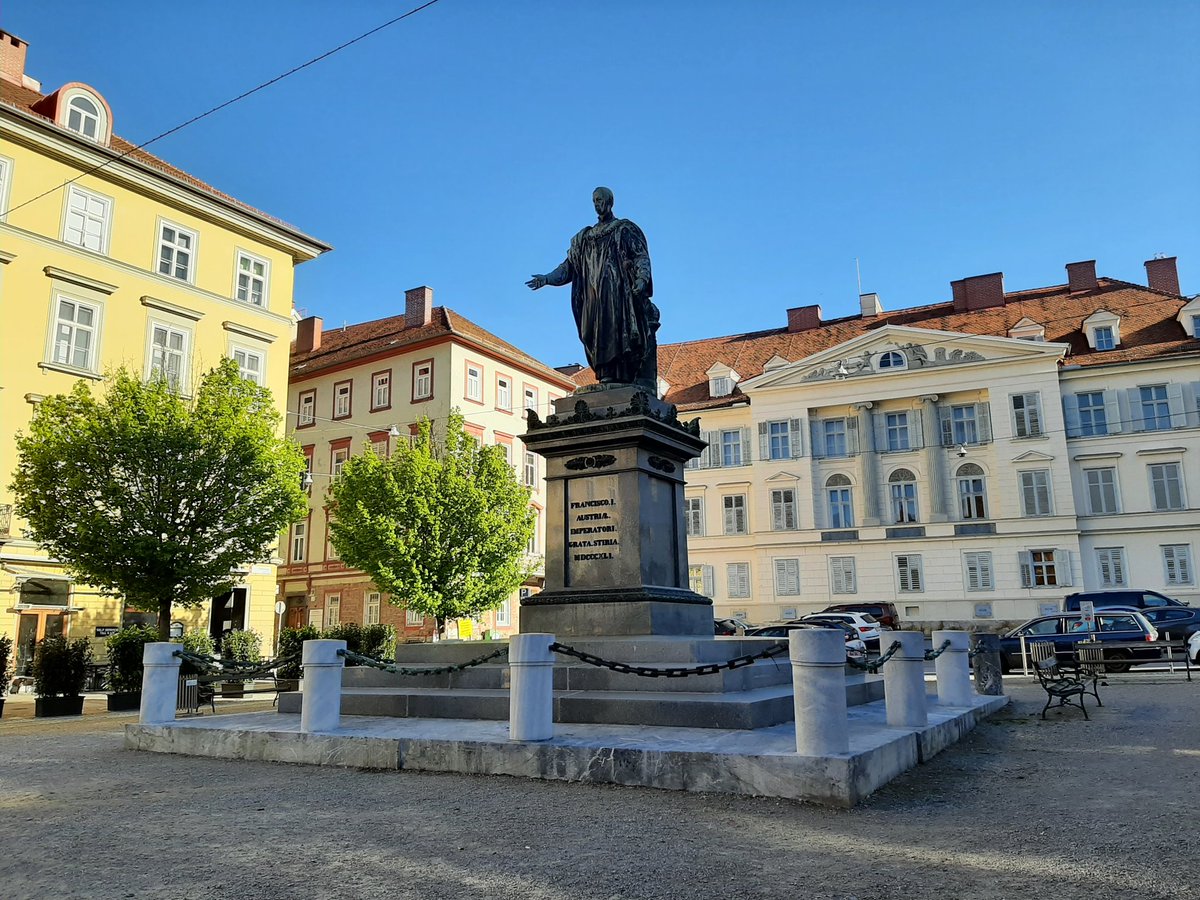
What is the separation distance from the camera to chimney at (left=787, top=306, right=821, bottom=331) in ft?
169

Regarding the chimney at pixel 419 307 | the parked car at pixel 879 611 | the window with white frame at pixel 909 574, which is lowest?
the parked car at pixel 879 611

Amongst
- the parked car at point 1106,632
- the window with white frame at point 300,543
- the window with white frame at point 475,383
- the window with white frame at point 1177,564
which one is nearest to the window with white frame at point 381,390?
the window with white frame at point 475,383

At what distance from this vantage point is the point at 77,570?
2153cm

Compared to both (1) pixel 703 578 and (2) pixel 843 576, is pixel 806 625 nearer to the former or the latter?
(2) pixel 843 576

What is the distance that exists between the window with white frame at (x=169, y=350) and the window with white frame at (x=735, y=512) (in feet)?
89.6

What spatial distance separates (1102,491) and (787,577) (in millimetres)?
14626

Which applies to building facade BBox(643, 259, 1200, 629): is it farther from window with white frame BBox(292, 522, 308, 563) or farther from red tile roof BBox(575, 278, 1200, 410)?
window with white frame BBox(292, 522, 308, 563)

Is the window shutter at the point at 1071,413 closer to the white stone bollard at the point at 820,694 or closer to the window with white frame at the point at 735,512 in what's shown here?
the window with white frame at the point at 735,512

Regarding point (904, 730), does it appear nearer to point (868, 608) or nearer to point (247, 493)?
point (247, 493)

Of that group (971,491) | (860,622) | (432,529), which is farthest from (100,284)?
(971,491)

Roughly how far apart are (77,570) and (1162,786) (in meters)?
21.9

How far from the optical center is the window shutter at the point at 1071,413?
4244 cm

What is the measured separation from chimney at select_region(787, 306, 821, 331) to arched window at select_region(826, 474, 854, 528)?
10073 millimetres

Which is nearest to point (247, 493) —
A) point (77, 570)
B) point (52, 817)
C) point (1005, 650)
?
point (77, 570)
